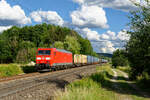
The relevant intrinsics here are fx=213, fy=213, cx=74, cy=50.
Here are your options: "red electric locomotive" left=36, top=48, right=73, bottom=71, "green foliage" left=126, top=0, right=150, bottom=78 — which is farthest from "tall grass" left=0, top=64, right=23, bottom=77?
"green foliage" left=126, top=0, right=150, bottom=78

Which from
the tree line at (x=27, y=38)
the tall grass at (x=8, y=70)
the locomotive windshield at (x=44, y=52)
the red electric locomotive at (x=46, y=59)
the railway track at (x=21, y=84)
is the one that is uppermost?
the tree line at (x=27, y=38)

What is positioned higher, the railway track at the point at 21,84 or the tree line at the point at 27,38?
the tree line at the point at 27,38

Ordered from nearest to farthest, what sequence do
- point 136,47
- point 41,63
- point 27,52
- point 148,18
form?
1. point 148,18
2. point 136,47
3. point 41,63
4. point 27,52

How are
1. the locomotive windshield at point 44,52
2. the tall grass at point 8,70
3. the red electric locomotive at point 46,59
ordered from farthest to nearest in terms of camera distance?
the locomotive windshield at point 44,52, the red electric locomotive at point 46,59, the tall grass at point 8,70

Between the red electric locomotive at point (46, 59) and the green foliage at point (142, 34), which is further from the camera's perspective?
the red electric locomotive at point (46, 59)

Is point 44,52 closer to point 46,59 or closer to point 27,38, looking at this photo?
point 46,59

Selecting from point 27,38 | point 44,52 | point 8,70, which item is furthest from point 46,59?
point 27,38

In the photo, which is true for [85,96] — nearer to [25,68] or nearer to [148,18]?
[148,18]

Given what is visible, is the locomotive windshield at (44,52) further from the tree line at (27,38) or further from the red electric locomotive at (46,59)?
the tree line at (27,38)

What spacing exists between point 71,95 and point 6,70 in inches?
654

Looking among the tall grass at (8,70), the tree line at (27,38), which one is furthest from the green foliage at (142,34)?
the tree line at (27,38)

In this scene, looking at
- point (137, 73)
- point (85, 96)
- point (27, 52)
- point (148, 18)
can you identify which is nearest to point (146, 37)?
point (148, 18)

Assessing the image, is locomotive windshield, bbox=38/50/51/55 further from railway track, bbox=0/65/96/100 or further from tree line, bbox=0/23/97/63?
tree line, bbox=0/23/97/63

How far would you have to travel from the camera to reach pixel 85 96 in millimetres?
8992
